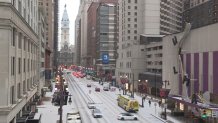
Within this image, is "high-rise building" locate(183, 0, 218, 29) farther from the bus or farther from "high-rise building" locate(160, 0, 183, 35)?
the bus

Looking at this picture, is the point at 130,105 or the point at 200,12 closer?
the point at 130,105

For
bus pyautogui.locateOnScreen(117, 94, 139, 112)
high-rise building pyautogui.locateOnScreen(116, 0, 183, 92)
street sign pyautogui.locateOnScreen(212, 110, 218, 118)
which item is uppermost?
high-rise building pyautogui.locateOnScreen(116, 0, 183, 92)

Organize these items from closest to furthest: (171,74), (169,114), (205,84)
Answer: (205,84) → (169,114) → (171,74)

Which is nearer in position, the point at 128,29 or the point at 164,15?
the point at 128,29

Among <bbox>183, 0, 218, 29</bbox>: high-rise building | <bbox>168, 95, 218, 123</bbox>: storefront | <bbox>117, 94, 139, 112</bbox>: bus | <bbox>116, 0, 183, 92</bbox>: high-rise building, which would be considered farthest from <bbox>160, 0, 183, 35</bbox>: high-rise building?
<bbox>168, 95, 218, 123</bbox>: storefront

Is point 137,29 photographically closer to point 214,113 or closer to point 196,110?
point 196,110

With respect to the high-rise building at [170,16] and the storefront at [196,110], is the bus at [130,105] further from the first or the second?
the high-rise building at [170,16]

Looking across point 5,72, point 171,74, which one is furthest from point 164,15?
point 5,72

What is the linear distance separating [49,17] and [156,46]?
281ft

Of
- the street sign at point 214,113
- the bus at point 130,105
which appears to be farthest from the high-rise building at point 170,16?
the street sign at point 214,113

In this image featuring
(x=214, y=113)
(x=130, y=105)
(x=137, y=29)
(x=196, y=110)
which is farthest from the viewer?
(x=137, y=29)

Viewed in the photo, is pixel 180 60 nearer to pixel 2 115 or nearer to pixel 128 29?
pixel 2 115

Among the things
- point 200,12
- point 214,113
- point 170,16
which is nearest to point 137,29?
point 200,12

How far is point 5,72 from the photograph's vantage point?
31.0 meters
